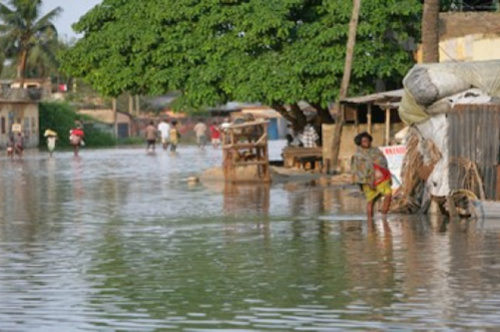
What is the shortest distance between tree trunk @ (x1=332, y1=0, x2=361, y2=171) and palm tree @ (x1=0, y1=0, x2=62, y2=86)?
205ft

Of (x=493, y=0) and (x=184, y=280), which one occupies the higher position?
(x=493, y=0)

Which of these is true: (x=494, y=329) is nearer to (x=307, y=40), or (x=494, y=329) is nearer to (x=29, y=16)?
(x=307, y=40)

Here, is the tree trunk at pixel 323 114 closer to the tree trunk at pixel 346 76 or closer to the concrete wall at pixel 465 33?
the tree trunk at pixel 346 76

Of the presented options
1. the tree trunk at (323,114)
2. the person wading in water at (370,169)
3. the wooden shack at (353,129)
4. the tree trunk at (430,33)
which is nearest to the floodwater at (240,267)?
the person wading in water at (370,169)

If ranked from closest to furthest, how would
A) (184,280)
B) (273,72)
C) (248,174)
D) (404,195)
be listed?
(184,280)
(404,195)
(248,174)
(273,72)

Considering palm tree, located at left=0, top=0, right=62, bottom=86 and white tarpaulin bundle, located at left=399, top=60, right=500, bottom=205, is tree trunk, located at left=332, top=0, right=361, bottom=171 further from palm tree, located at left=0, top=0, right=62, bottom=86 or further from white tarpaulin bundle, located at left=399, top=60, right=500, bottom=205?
palm tree, located at left=0, top=0, right=62, bottom=86

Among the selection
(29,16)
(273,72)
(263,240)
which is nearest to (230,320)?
(263,240)

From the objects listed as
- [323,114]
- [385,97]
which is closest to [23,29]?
[323,114]

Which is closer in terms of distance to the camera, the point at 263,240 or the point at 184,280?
the point at 184,280

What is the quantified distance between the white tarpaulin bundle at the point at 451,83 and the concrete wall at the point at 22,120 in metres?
64.7

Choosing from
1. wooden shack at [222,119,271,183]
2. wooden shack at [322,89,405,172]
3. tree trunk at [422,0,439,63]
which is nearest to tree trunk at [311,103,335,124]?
wooden shack at [322,89,405,172]

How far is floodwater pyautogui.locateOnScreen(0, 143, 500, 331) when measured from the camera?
1159 centimetres

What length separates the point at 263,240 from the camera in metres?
18.7

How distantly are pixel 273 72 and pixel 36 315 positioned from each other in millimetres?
27577
